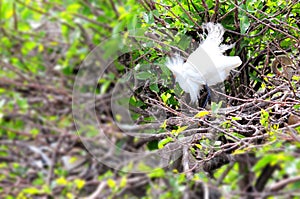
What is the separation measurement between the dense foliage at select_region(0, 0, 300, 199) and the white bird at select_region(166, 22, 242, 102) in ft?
0.03

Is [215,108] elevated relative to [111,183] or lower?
elevated

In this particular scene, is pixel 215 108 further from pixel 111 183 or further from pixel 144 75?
pixel 111 183

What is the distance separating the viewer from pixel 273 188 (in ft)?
3.00

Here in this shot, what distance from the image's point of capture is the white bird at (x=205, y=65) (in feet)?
1.53

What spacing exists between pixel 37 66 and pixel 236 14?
1.13 m

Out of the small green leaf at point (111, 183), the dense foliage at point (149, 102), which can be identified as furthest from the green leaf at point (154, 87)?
the small green leaf at point (111, 183)

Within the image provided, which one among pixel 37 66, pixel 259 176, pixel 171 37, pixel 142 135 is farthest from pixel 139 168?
pixel 37 66

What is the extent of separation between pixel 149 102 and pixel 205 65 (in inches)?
2.9

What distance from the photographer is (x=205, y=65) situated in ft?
1.53

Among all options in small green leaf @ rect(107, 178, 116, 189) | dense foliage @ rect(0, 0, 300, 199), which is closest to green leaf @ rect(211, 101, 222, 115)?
dense foliage @ rect(0, 0, 300, 199)

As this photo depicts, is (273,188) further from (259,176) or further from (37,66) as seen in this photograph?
(37,66)

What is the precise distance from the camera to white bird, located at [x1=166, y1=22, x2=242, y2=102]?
47 cm

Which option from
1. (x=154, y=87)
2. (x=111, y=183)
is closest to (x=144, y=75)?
(x=154, y=87)

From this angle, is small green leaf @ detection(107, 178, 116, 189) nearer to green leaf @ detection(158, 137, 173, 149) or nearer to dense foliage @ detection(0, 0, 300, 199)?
dense foliage @ detection(0, 0, 300, 199)
